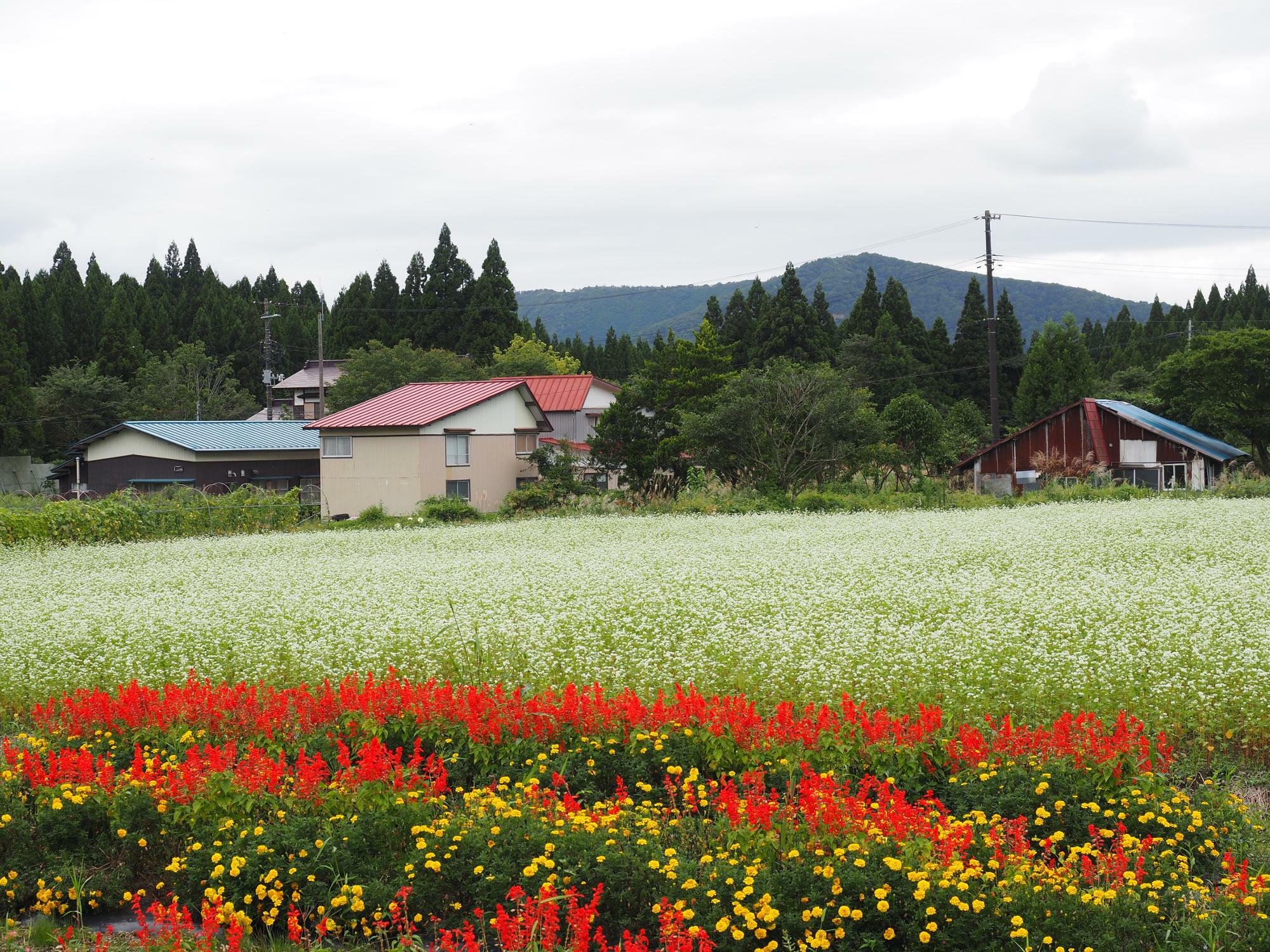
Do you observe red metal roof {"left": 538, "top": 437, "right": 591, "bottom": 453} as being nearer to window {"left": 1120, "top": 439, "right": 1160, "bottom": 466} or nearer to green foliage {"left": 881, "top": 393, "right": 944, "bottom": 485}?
green foliage {"left": 881, "top": 393, "right": 944, "bottom": 485}

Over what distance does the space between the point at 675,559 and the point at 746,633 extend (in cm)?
598

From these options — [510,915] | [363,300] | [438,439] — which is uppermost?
[363,300]

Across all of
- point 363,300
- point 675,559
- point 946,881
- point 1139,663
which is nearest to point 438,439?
point 675,559

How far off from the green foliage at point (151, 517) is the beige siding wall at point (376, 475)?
5.43 m

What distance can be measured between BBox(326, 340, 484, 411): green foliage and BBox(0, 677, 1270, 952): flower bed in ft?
157

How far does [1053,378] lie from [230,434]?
136 ft

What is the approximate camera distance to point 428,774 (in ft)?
20.1

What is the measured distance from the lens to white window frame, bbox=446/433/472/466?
34.7 meters

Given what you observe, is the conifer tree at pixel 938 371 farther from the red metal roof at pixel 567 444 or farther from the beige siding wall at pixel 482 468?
the beige siding wall at pixel 482 468

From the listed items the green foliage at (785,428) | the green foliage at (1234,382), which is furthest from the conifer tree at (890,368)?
the green foliage at (785,428)

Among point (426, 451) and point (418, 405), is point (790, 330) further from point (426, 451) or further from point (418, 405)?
point (426, 451)

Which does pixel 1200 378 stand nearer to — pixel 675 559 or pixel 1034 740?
pixel 675 559

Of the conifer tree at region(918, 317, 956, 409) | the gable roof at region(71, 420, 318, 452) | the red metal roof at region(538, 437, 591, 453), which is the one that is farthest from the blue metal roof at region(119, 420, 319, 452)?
the conifer tree at region(918, 317, 956, 409)

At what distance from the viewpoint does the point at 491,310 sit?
234 feet
